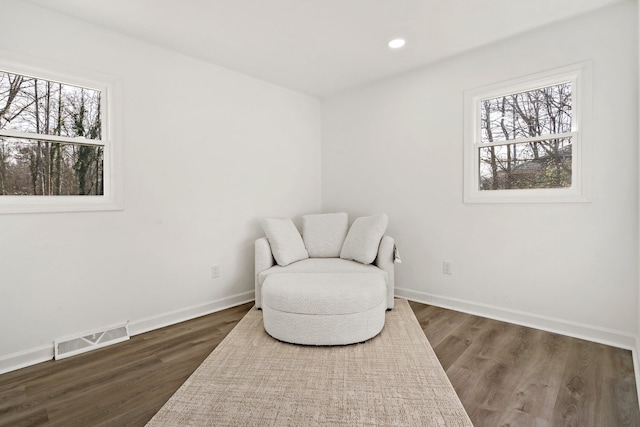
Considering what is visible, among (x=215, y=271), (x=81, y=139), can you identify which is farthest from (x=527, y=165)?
(x=81, y=139)

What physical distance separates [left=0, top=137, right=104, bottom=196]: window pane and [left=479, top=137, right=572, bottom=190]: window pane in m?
3.38

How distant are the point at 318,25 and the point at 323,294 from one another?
209cm

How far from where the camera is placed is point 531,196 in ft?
8.91

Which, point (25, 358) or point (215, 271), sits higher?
point (215, 271)

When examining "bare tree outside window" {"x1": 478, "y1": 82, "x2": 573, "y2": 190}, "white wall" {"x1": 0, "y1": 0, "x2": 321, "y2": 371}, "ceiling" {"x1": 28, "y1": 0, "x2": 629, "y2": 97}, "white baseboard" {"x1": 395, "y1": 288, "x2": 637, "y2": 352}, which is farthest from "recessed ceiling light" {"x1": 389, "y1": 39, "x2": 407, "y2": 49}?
"white baseboard" {"x1": 395, "y1": 288, "x2": 637, "y2": 352}

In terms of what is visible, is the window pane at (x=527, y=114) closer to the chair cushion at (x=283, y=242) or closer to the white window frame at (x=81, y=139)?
the chair cushion at (x=283, y=242)

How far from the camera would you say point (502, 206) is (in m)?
2.86

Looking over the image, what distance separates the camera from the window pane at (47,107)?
2.20 meters

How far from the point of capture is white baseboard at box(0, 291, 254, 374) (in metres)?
2.11

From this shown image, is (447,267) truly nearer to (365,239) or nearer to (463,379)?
(365,239)

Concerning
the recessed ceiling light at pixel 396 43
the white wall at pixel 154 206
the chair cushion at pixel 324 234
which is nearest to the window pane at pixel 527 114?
the recessed ceiling light at pixel 396 43

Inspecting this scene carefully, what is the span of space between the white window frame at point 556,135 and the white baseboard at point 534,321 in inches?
38.3

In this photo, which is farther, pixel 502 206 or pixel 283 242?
pixel 283 242

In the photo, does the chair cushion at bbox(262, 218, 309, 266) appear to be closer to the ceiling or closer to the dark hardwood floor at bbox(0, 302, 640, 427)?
the dark hardwood floor at bbox(0, 302, 640, 427)
